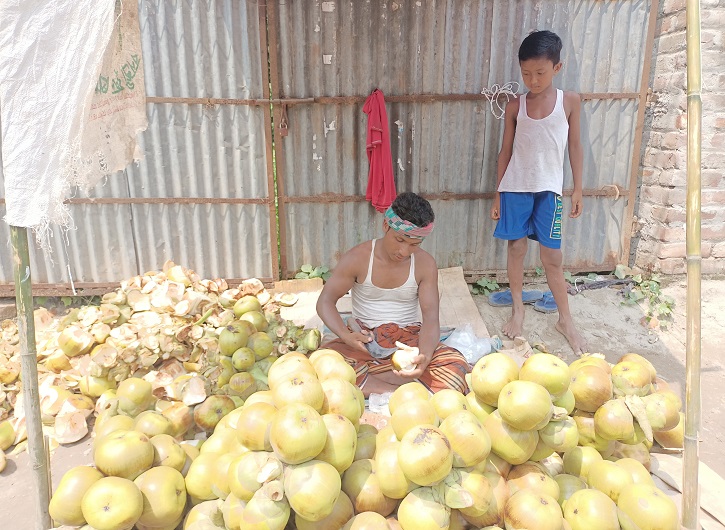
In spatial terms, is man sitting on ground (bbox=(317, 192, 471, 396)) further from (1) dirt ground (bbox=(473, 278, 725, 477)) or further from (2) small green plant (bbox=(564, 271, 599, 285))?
(2) small green plant (bbox=(564, 271, 599, 285))

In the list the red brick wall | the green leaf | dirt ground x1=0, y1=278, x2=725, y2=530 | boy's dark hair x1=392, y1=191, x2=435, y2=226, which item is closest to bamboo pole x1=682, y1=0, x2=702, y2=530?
boy's dark hair x1=392, y1=191, x2=435, y2=226

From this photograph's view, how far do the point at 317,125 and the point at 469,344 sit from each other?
7.71 ft

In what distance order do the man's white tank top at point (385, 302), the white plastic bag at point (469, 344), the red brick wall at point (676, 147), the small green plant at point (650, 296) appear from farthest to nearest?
the small green plant at point (650, 296) → the red brick wall at point (676, 147) → the white plastic bag at point (469, 344) → the man's white tank top at point (385, 302)

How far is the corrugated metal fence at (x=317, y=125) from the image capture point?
4320 mm

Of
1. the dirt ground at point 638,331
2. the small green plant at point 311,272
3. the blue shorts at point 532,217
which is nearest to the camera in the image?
the dirt ground at point 638,331

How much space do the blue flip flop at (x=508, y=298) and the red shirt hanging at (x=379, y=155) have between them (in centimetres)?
134

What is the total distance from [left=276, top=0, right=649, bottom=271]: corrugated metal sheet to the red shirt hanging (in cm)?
15

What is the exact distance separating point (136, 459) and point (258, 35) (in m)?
3.68

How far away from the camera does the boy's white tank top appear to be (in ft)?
12.6

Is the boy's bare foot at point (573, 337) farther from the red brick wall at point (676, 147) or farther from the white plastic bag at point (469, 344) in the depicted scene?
the red brick wall at point (676, 147)

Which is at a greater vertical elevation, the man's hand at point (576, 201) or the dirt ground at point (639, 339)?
the man's hand at point (576, 201)

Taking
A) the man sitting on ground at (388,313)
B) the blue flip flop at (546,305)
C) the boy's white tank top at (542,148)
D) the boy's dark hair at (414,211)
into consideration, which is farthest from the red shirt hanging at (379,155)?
the boy's dark hair at (414,211)

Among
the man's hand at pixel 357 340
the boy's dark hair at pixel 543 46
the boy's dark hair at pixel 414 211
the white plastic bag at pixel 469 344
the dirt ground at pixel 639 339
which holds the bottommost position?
the dirt ground at pixel 639 339

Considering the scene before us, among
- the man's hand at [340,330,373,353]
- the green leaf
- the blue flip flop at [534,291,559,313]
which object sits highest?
the man's hand at [340,330,373,353]
